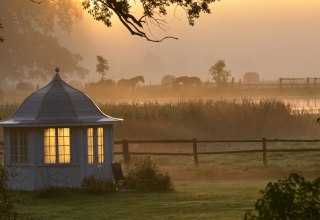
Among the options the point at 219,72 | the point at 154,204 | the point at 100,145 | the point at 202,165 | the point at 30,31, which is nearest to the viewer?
the point at 154,204

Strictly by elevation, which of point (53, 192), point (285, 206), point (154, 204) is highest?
point (285, 206)

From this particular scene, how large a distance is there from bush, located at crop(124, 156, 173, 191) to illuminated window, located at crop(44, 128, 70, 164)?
1968mm

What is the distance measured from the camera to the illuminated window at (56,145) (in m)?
28.4

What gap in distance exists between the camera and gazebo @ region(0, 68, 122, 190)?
92.7 ft

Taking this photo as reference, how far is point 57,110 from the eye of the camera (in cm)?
2855

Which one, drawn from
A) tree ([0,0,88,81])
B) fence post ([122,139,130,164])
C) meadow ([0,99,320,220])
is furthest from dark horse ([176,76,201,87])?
fence post ([122,139,130,164])

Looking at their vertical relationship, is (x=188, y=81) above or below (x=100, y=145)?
above

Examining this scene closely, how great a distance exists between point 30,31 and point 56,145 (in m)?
80.9

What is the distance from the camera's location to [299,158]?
38.9 m

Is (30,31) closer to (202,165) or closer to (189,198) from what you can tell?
(202,165)

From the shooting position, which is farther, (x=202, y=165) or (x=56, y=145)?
(x=202, y=165)

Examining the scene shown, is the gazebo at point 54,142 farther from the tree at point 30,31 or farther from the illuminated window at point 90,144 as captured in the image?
the tree at point 30,31

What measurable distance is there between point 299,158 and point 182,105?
42.6 feet

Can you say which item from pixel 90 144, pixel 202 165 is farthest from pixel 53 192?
pixel 202 165
